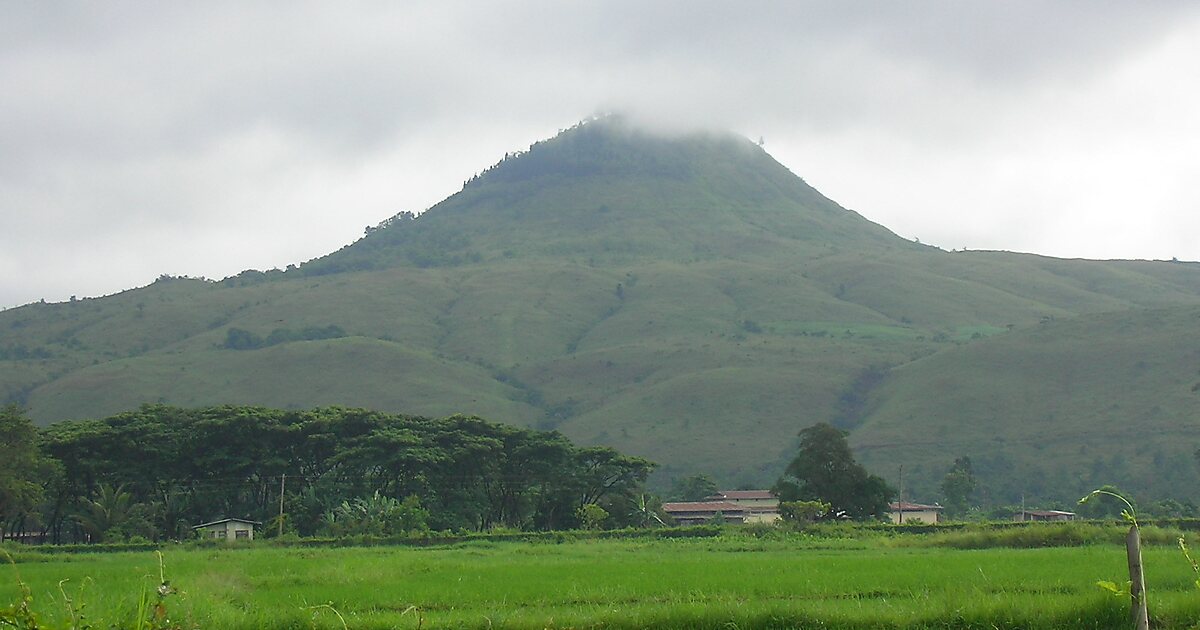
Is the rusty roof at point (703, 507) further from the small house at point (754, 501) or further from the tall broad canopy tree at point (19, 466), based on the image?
the tall broad canopy tree at point (19, 466)

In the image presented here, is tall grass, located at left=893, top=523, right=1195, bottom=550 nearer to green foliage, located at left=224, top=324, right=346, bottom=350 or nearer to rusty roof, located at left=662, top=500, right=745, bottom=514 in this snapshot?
rusty roof, located at left=662, top=500, right=745, bottom=514

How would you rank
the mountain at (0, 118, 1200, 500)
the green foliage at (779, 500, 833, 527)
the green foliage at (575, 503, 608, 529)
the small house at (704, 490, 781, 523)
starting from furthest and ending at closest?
the mountain at (0, 118, 1200, 500), the small house at (704, 490, 781, 523), the green foliage at (575, 503, 608, 529), the green foliage at (779, 500, 833, 527)

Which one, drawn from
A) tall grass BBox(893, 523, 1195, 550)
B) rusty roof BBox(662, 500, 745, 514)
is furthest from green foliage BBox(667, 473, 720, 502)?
tall grass BBox(893, 523, 1195, 550)

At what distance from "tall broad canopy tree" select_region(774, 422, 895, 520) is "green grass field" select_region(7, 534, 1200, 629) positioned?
905 inches

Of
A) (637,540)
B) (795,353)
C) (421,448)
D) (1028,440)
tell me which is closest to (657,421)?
(795,353)

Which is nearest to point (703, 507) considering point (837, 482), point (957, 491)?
point (957, 491)

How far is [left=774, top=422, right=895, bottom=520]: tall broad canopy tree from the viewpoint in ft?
198

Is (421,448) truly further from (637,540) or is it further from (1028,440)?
(1028,440)

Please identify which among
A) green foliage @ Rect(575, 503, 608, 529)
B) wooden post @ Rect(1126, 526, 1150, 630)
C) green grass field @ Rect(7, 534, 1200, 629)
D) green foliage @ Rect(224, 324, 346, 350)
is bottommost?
green foliage @ Rect(575, 503, 608, 529)

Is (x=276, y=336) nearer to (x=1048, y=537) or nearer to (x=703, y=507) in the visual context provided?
(x=703, y=507)

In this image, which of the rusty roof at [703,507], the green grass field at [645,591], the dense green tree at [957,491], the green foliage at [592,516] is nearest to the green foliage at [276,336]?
the rusty roof at [703,507]

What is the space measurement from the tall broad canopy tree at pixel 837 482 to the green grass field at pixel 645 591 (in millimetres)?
22978

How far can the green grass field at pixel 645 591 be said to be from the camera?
50.7 feet

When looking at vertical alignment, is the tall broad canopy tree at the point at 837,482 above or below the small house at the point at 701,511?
above
